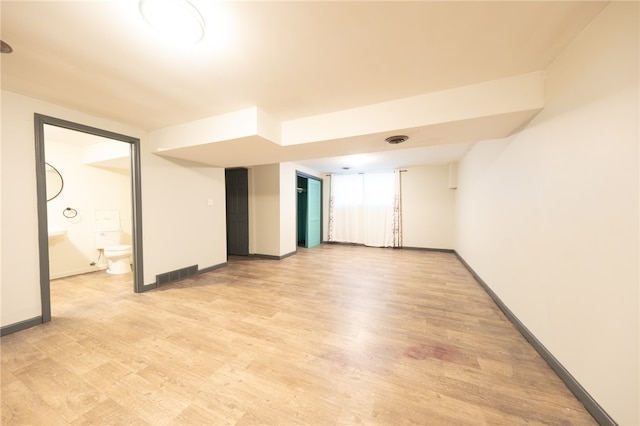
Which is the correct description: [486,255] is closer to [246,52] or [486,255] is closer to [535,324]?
[535,324]

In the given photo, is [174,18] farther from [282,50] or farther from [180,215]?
[180,215]

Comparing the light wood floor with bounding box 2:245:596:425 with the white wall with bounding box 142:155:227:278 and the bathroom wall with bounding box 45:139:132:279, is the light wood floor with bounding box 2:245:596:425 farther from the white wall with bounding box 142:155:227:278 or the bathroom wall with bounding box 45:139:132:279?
the bathroom wall with bounding box 45:139:132:279

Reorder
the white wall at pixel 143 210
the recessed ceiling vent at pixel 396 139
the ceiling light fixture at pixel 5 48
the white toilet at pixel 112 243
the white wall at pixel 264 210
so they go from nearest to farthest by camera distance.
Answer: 1. the ceiling light fixture at pixel 5 48
2. the white wall at pixel 143 210
3. the recessed ceiling vent at pixel 396 139
4. the white toilet at pixel 112 243
5. the white wall at pixel 264 210

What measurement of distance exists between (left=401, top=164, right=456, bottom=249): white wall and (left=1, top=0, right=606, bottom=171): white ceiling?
12.7 feet

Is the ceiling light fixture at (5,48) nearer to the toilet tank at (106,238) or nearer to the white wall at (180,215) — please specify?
the white wall at (180,215)

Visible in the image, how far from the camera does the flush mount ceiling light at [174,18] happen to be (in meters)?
1.05

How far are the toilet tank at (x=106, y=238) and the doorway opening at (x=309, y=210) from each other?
4.00 meters

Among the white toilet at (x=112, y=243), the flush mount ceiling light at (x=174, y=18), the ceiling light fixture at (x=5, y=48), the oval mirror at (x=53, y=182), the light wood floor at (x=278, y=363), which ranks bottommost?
the light wood floor at (x=278, y=363)

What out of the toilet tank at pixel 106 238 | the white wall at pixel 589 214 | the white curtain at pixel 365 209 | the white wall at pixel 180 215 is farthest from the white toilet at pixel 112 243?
the white wall at pixel 589 214

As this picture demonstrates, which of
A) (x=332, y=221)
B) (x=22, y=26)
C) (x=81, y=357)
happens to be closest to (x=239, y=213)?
(x=332, y=221)

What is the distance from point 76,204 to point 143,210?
82.5 inches

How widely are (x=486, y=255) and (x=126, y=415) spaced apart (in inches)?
153

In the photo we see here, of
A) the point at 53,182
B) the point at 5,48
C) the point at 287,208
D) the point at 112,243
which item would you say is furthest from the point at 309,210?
the point at 5,48

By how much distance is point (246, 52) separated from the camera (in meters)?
1.43
